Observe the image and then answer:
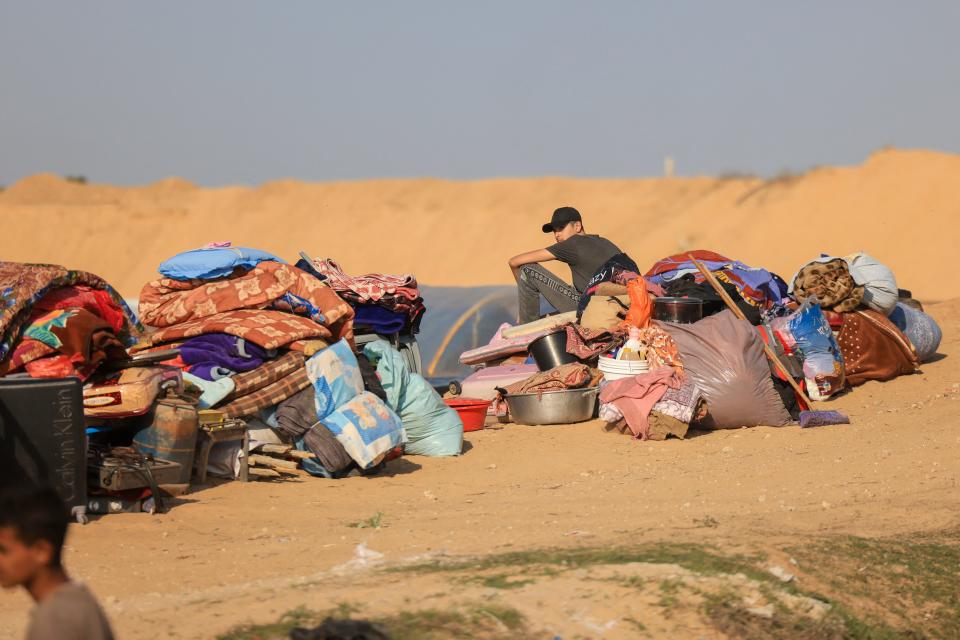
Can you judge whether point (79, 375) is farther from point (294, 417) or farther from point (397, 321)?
point (397, 321)

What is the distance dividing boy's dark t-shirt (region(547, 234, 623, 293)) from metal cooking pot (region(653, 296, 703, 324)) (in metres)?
1.04

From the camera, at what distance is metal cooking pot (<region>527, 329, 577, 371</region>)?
9.34m

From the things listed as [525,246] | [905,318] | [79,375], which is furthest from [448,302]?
[525,246]

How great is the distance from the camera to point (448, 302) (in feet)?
46.1

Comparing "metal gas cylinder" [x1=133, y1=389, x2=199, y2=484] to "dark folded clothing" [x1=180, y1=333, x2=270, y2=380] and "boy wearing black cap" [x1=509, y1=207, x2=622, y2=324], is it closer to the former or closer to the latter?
"dark folded clothing" [x1=180, y1=333, x2=270, y2=380]

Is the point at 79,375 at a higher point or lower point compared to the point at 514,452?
higher

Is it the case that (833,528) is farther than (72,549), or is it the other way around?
(833,528)

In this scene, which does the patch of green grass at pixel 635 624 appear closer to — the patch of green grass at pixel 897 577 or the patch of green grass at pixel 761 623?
the patch of green grass at pixel 761 623

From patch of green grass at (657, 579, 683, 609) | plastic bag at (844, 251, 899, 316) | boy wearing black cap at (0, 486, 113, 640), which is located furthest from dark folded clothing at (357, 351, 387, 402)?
boy wearing black cap at (0, 486, 113, 640)

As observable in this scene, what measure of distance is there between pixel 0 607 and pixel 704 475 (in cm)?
417

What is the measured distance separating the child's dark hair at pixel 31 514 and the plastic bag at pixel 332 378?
175 inches

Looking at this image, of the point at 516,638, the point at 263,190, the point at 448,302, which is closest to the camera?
the point at 516,638

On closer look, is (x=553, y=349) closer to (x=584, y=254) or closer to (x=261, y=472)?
(x=584, y=254)

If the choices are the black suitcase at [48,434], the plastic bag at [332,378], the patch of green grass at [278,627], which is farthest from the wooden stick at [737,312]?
the patch of green grass at [278,627]
